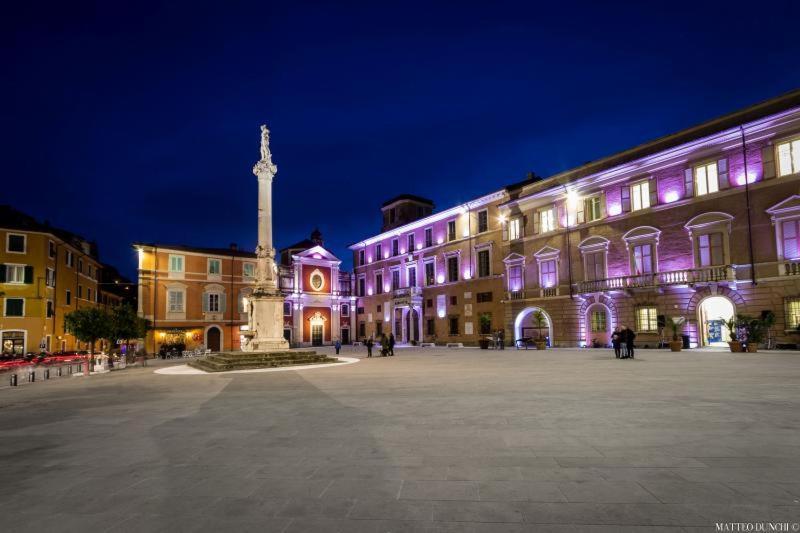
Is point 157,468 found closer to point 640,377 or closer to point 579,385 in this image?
point 579,385

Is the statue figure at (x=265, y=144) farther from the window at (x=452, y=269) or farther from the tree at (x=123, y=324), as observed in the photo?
the window at (x=452, y=269)

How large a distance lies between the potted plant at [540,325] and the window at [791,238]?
50.1ft

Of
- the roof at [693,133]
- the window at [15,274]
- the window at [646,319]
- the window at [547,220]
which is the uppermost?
the roof at [693,133]

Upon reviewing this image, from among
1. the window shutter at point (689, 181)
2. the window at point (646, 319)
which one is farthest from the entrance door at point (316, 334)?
the window shutter at point (689, 181)

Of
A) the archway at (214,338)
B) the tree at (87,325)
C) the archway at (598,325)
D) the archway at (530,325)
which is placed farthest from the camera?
the archway at (214,338)

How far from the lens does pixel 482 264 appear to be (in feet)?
145

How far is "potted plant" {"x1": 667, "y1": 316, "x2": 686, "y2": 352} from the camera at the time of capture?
1043 inches

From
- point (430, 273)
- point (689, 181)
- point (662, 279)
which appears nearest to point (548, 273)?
point (662, 279)

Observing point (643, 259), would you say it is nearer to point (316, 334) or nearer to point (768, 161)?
point (768, 161)

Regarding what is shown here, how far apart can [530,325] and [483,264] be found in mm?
7786

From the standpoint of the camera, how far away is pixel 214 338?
46.0 m

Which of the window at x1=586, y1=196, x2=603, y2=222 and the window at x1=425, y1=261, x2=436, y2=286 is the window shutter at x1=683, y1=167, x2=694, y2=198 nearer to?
the window at x1=586, y1=196, x2=603, y2=222

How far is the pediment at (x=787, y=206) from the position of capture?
2388 centimetres

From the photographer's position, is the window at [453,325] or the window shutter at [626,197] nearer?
the window shutter at [626,197]
